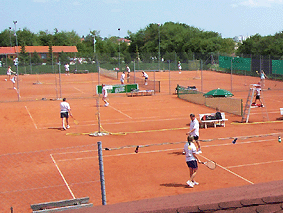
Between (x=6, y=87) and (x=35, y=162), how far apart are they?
3249 cm

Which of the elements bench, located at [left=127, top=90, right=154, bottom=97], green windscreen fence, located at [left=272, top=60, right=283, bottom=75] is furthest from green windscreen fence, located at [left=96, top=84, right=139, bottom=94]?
green windscreen fence, located at [left=272, top=60, right=283, bottom=75]

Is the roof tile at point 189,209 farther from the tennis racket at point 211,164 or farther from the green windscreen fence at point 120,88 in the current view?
the green windscreen fence at point 120,88

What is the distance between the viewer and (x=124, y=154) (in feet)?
50.8

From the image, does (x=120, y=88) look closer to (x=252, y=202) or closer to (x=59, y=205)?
(x=59, y=205)

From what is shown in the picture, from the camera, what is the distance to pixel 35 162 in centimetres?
1449

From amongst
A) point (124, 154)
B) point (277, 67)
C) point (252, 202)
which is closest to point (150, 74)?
point (277, 67)

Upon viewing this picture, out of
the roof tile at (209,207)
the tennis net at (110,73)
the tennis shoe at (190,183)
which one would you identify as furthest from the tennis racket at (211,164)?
the tennis net at (110,73)

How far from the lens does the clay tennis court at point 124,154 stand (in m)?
11.3

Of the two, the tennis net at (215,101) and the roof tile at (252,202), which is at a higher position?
the roof tile at (252,202)

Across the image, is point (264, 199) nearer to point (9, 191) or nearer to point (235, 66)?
point (9, 191)

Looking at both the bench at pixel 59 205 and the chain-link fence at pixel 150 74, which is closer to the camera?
the bench at pixel 59 205

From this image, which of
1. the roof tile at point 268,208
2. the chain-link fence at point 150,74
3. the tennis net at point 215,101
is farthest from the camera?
the chain-link fence at point 150,74


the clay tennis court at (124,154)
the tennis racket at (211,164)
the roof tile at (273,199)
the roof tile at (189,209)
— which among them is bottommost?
the clay tennis court at (124,154)

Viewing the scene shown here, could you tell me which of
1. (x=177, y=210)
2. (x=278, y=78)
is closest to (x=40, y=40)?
(x=278, y=78)
